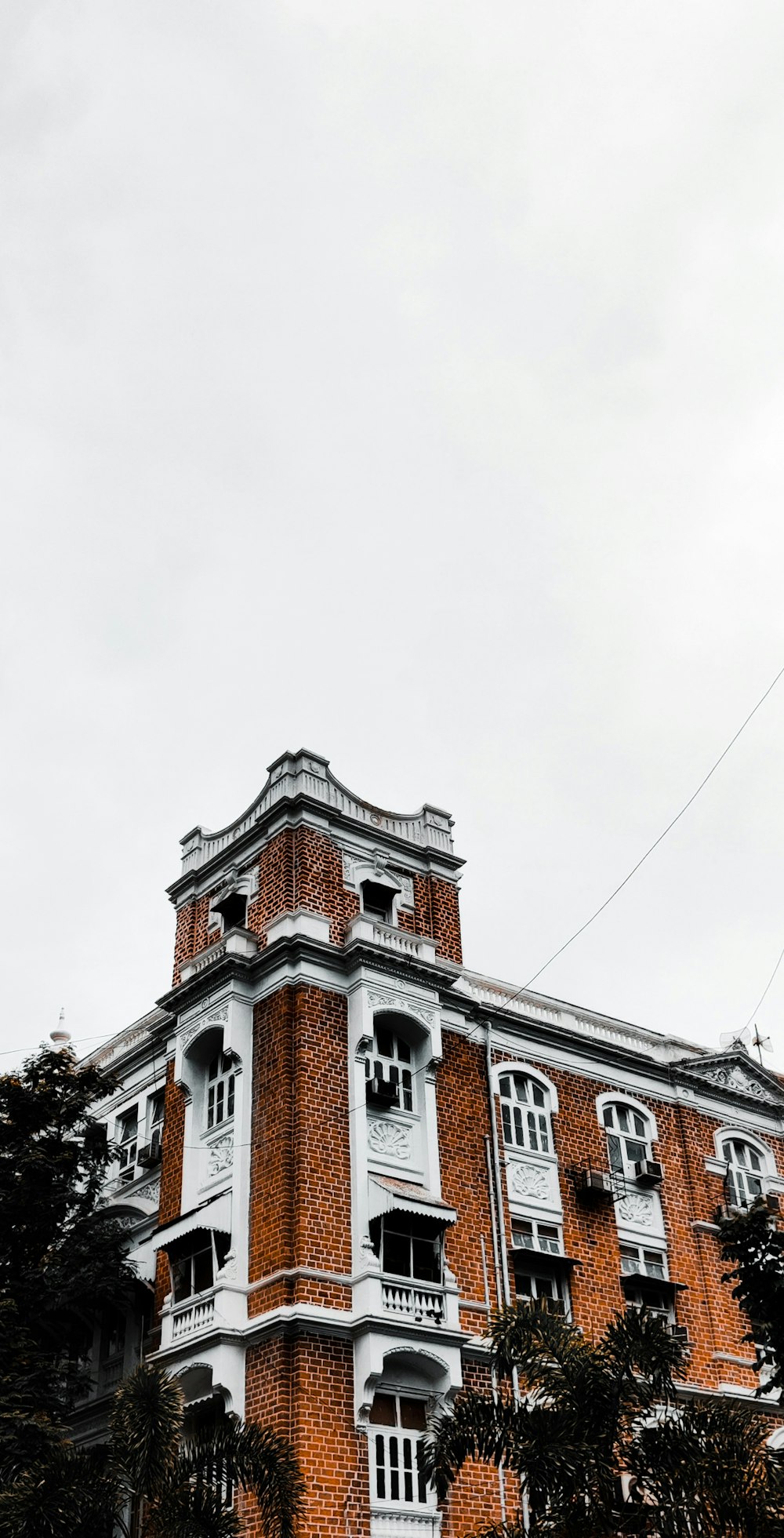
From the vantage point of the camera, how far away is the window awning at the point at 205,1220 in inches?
1037

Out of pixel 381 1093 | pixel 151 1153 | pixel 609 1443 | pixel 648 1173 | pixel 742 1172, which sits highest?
pixel 742 1172

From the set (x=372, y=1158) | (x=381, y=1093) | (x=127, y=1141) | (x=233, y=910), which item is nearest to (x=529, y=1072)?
(x=381, y=1093)

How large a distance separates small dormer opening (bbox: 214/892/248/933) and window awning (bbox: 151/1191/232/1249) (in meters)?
6.11

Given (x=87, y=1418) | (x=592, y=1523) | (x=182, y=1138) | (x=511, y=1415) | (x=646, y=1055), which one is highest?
(x=646, y=1055)

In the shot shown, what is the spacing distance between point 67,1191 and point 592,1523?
14.0m

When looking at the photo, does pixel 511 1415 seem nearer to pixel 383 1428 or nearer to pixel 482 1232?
pixel 383 1428

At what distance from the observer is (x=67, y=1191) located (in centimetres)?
2880

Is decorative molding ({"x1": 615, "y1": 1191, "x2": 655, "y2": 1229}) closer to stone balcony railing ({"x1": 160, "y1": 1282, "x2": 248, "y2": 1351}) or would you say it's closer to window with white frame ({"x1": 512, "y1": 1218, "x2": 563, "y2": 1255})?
window with white frame ({"x1": 512, "y1": 1218, "x2": 563, "y2": 1255})

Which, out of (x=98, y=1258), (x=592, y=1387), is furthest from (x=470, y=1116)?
(x=592, y=1387)

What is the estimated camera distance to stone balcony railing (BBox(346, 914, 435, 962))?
93.7 feet

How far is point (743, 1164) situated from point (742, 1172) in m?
0.35

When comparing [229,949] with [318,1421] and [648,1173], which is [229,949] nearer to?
[318,1421]

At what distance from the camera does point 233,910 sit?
31.1 m

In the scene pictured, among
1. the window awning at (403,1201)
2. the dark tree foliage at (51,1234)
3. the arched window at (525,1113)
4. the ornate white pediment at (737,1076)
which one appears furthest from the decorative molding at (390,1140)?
the ornate white pediment at (737,1076)
